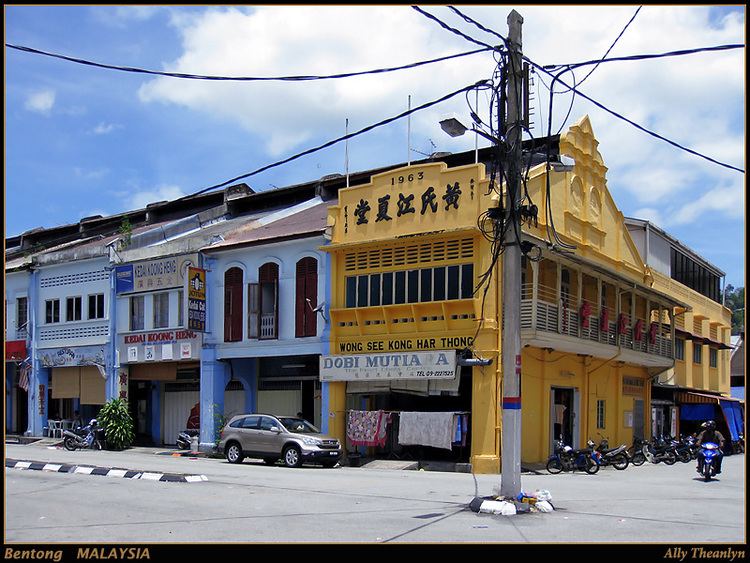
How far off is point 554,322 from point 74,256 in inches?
795

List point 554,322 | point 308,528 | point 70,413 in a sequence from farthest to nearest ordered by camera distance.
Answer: point 70,413 < point 554,322 < point 308,528

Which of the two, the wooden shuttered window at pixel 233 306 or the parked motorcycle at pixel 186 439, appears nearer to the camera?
the wooden shuttered window at pixel 233 306

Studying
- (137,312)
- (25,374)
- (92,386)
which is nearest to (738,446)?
(137,312)

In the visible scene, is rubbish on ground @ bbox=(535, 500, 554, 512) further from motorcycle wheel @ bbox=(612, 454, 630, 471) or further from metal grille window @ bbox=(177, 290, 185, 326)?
metal grille window @ bbox=(177, 290, 185, 326)

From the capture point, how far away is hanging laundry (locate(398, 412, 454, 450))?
25359mm

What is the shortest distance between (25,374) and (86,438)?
24.7 feet

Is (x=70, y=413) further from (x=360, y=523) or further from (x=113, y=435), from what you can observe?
(x=360, y=523)

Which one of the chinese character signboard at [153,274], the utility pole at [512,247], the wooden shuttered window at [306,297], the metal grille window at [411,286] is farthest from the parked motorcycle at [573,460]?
the chinese character signboard at [153,274]

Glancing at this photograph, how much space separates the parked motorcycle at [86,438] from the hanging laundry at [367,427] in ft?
33.9

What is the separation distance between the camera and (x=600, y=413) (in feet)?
105

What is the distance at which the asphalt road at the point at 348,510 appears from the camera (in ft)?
36.3

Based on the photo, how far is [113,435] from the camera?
1267 inches

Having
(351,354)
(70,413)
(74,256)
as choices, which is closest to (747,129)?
(351,354)

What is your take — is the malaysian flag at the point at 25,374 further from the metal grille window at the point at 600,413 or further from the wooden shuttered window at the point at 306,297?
the metal grille window at the point at 600,413
